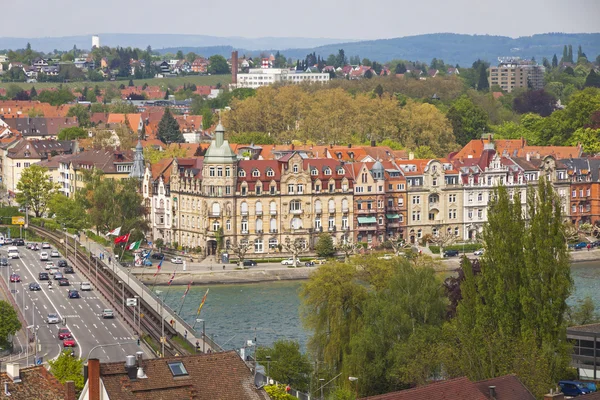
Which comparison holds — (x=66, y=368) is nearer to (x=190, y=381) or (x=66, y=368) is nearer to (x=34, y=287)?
(x=190, y=381)

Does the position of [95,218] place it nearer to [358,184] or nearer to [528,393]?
[358,184]

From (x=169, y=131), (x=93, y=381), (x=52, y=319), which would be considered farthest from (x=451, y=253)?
(x=169, y=131)

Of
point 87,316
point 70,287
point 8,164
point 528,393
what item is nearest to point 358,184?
point 70,287

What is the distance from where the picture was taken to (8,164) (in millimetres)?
115938

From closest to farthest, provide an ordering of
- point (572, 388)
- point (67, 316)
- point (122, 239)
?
1. point (572, 388)
2. point (67, 316)
3. point (122, 239)

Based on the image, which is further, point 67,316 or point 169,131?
point 169,131

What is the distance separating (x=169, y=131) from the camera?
451ft

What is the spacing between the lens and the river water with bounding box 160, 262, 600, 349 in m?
55.8

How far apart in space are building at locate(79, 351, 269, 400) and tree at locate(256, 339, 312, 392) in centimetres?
1412

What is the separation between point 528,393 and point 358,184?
52231 mm

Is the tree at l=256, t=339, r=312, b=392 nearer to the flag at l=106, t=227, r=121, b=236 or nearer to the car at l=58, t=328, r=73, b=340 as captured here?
the car at l=58, t=328, r=73, b=340

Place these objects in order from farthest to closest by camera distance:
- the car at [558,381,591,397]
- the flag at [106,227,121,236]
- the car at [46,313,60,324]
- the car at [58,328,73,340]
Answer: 1. the flag at [106,227,121,236]
2. the car at [46,313,60,324]
3. the car at [58,328,73,340]
4. the car at [558,381,591,397]

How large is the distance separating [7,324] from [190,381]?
25.0 m

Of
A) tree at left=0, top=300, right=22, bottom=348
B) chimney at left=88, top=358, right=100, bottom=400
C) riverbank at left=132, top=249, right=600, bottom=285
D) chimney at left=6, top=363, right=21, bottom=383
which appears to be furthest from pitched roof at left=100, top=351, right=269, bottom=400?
riverbank at left=132, top=249, right=600, bottom=285
